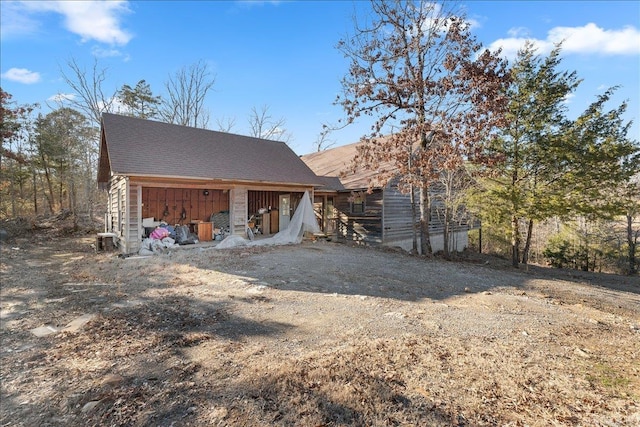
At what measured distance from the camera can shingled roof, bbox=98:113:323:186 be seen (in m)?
10.2

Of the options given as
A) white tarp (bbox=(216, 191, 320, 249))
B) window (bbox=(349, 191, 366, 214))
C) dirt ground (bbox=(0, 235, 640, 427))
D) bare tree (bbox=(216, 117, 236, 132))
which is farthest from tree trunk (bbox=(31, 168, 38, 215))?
window (bbox=(349, 191, 366, 214))

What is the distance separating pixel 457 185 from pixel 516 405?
40.0 feet

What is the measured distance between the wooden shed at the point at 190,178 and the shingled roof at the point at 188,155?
0.03 m

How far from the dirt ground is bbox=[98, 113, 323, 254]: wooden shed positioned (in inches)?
158

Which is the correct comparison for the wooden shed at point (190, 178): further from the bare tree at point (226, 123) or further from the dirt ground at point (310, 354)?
the bare tree at point (226, 123)

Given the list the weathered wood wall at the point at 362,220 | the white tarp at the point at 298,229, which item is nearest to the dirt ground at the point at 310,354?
the white tarp at the point at 298,229

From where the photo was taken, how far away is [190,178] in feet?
34.3

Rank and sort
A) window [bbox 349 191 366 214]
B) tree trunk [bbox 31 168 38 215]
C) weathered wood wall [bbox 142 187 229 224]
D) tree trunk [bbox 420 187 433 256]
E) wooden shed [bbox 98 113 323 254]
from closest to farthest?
wooden shed [bbox 98 113 323 254], tree trunk [bbox 420 187 433 256], weathered wood wall [bbox 142 187 229 224], window [bbox 349 191 366 214], tree trunk [bbox 31 168 38 215]

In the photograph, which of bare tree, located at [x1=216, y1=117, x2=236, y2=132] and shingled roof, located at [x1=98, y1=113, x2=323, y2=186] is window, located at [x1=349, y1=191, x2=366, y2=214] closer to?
shingled roof, located at [x1=98, y1=113, x2=323, y2=186]

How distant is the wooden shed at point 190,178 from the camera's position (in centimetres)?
991

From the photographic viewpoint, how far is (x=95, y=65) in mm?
19672

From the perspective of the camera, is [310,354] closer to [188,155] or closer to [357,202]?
[188,155]

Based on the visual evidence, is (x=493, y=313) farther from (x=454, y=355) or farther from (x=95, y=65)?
(x=95, y=65)

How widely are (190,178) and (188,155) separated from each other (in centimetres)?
180
